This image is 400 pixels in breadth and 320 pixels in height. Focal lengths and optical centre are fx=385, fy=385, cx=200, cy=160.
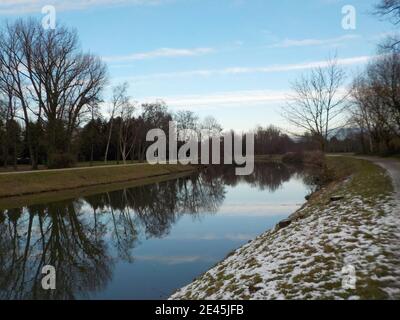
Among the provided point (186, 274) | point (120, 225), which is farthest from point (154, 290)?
point (120, 225)

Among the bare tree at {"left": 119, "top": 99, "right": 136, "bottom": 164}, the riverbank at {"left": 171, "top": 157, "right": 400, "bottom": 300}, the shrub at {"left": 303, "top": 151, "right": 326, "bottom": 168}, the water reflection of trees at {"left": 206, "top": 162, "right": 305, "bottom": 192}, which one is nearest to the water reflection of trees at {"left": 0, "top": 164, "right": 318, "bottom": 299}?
the riverbank at {"left": 171, "top": 157, "right": 400, "bottom": 300}

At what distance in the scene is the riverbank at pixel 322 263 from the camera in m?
5.64

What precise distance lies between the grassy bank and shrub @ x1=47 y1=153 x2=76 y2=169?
188 inches

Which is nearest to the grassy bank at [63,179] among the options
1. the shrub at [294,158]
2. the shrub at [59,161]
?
the shrub at [59,161]

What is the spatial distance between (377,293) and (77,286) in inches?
281

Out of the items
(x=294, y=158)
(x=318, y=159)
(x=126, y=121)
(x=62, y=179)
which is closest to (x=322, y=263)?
(x=62, y=179)

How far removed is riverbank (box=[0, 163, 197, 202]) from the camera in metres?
28.2

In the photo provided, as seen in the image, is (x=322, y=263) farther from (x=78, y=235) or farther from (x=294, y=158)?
(x=294, y=158)

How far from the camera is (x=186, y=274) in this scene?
10359 millimetres

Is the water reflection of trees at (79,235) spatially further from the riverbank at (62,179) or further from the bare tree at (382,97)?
the bare tree at (382,97)

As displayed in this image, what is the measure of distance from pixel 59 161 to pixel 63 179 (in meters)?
9.92

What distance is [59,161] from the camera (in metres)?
42.6
